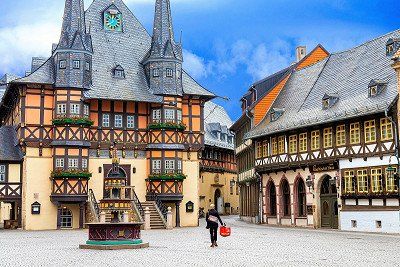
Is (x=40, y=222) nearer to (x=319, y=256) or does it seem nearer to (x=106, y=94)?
(x=106, y=94)

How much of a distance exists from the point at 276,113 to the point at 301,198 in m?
7.02

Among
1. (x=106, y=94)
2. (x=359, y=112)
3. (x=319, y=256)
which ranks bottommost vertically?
(x=319, y=256)

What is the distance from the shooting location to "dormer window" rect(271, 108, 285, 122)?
48812 mm

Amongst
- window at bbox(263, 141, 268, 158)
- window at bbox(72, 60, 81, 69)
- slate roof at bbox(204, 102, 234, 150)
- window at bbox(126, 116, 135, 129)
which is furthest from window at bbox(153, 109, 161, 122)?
slate roof at bbox(204, 102, 234, 150)

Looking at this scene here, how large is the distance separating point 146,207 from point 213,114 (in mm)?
44424

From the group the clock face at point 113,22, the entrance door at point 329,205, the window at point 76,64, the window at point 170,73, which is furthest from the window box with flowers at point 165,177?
the clock face at point 113,22

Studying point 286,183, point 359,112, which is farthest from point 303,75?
point 359,112

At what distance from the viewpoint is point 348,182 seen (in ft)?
131

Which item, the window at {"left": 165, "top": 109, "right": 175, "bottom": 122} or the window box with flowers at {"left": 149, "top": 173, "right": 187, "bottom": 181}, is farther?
the window at {"left": 165, "top": 109, "right": 175, "bottom": 122}

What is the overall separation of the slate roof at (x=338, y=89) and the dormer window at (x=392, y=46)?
0.41 m

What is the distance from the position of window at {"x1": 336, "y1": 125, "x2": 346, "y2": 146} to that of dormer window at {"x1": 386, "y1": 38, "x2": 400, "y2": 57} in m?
A: 5.71

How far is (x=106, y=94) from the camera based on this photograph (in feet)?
157

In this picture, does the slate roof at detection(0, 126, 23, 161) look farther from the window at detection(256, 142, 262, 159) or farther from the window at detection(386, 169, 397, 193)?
the window at detection(386, 169, 397, 193)

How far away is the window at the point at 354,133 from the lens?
3891cm
